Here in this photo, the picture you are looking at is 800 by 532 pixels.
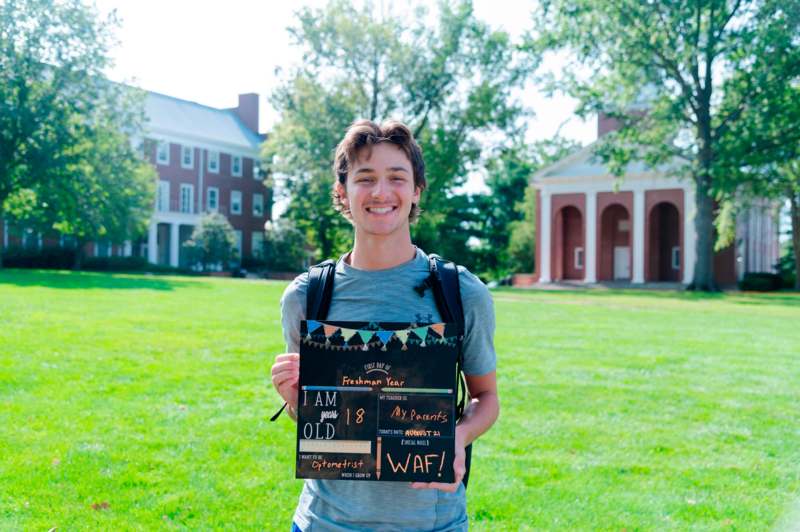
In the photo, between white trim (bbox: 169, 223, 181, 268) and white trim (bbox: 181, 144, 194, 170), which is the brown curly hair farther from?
white trim (bbox: 181, 144, 194, 170)

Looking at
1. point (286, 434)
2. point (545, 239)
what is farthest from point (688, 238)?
point (286, 434)

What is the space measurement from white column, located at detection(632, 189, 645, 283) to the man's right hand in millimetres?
49825

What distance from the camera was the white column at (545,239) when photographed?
5291cm

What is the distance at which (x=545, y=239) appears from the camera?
174ft

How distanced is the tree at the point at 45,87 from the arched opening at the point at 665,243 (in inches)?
1351

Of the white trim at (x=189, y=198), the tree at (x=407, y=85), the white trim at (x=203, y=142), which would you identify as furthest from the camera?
the white trim at (x=189, y=198)

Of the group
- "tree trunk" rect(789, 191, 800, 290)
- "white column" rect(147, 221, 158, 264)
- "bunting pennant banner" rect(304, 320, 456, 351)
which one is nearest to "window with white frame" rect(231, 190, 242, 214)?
"white column" rect(147, 221, 158, 264)

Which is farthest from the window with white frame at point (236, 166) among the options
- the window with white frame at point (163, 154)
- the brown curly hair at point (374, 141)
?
the brown curly hair at point (374, 141)

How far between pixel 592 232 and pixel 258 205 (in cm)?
2688

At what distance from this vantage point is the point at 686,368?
11.1 m

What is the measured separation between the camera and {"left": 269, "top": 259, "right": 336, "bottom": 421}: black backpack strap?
8.13 feet

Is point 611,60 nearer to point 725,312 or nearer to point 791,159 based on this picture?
point 791,159

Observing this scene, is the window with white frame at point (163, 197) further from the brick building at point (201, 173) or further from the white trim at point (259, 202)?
the white trim at point (259, 202)

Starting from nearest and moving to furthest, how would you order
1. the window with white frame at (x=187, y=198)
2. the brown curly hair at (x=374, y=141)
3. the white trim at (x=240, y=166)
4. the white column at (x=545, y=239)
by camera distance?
the brown curly hair at (x=374, y=141), the white column at (x=545, y=239), the window with white frame at (x=187, y=198), the white trim at (x=240, y=166)
